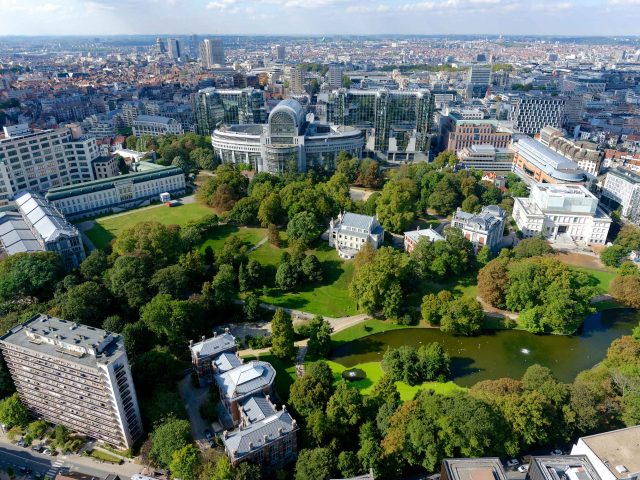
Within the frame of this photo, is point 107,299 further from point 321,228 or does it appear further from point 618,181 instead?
point 618,181

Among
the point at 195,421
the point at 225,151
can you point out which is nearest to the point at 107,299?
the point at 195,421

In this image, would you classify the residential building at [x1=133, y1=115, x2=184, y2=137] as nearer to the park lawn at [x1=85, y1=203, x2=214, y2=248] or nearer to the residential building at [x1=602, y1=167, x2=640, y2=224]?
the park lawn at [x1=85, y1=203, x2=214, y2=248]

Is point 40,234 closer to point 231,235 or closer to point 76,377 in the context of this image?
point 231,235

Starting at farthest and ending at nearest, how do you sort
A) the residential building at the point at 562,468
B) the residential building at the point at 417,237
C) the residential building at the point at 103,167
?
1. the residential building at the point at 103,167
2. the residential building at the point at 417,237
3. the residential building at the point at 562,468

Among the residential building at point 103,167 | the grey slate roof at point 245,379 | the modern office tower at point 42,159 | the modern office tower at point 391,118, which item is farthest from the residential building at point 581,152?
the modern office tower at point 42,159

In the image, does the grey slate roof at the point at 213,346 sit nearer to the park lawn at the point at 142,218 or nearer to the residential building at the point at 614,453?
the residential building at the point at 614,453

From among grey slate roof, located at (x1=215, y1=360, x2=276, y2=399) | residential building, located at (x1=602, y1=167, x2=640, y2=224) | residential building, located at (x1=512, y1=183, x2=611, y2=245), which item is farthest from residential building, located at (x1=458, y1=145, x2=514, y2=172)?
grey slate roof, located at (x1=215, y1=360, x2=276, y2=399)
